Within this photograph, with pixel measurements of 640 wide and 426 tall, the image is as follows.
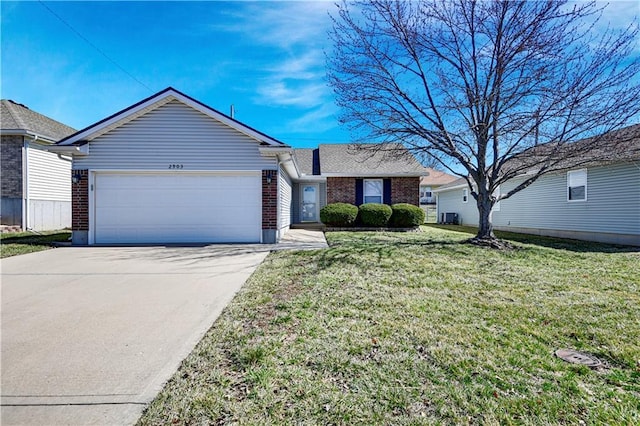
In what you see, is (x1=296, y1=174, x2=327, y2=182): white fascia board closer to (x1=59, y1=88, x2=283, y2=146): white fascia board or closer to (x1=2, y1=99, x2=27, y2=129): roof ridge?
(x1=59, y1=88, x2=283, y2=146): white fascia board

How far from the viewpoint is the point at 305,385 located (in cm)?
236

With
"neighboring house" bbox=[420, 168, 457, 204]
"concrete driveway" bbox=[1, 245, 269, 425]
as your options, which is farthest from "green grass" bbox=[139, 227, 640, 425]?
"neighboring house" bbox=[420, 168, 457, 204]

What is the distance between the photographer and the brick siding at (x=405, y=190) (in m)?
16.1

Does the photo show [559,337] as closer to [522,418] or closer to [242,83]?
[522,418]

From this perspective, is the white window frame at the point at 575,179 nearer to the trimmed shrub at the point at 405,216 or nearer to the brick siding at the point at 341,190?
the trimmed shrub at the point at 405,216

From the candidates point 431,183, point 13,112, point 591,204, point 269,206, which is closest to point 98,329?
point 269,206

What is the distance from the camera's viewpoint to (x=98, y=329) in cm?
348

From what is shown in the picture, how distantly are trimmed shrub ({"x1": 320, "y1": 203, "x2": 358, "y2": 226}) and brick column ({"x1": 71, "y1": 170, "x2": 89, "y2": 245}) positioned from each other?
8837 millimetres

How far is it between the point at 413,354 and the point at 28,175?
56.9 ft

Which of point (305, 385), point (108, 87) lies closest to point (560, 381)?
point (305, 385)

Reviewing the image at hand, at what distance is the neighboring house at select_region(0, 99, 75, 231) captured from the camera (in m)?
13.1

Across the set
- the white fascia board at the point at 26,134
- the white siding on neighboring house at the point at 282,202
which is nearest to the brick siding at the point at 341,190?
the white siding on neighboring house at the point at 282,202

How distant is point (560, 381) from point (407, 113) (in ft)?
29.9

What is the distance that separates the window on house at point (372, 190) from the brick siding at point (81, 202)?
38.5ft
